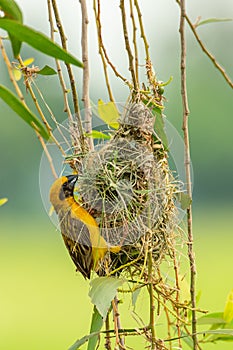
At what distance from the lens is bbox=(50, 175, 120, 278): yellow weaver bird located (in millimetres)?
850

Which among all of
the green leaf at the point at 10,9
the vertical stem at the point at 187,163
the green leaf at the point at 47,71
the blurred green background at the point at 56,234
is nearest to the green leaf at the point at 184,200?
the vertical stem at the point at 187,163

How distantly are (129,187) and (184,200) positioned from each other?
0.07 m

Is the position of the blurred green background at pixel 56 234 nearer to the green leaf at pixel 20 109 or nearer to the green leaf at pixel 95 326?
the green leaf at pixel 95 326

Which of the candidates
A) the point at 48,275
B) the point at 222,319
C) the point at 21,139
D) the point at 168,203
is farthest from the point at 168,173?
the point at 48,275

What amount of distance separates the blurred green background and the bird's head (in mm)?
9790

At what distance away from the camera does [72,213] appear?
849 mm

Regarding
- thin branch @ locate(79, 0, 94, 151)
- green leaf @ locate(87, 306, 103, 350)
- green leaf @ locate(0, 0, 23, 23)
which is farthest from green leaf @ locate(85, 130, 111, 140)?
green leaf @ locate(0, 0, 23, 23)

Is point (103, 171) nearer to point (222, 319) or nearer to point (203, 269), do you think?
point (222, 319)

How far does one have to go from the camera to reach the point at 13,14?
514mm

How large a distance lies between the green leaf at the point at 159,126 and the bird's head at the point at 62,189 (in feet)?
0.39

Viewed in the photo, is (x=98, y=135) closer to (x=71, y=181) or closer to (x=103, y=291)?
(x=71, y=181)

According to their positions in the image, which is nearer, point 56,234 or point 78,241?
point 78,241

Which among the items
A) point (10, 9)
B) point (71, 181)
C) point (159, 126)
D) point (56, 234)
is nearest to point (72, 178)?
point (71, 181)

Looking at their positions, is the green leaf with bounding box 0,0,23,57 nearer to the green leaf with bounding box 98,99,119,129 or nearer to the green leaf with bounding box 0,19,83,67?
the green leaf with bounding box 0,19,83,67
